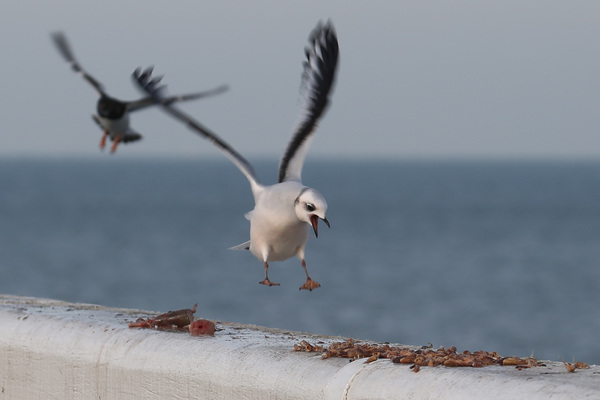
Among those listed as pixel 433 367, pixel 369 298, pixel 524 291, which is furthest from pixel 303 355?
pixel 524 291

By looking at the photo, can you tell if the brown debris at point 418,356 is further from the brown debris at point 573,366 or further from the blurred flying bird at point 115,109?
the blurred flying bird at point 115,109

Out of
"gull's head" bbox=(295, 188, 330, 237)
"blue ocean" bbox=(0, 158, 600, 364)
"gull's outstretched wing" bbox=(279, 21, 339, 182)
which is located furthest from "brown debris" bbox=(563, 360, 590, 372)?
"blue ocean" bbox=(0, 158, 600, 364)

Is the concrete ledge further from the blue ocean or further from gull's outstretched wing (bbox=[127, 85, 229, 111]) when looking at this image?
the blue ocean

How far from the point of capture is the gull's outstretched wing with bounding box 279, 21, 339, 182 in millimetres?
9320

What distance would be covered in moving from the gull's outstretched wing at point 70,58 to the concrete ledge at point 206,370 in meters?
2.85

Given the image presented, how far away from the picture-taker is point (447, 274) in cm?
4984

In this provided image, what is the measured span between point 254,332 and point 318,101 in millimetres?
2494

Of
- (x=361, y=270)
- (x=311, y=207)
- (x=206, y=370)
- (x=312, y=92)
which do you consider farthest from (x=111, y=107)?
(x=361, y=270)

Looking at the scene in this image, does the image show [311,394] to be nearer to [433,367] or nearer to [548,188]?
[433,367]

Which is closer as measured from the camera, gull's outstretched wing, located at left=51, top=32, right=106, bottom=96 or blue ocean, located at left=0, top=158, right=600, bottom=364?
gull's outstretched wing, located at left=51, top=32, right=106, bottom=96

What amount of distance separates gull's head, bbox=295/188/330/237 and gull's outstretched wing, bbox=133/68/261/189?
1012 mm

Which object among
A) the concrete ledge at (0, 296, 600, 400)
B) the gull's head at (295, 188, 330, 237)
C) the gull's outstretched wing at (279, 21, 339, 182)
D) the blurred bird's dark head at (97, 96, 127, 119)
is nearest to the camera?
the concrete ledge at (0, 296, 600, 400)

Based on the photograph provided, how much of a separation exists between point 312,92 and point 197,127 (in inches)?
40.8

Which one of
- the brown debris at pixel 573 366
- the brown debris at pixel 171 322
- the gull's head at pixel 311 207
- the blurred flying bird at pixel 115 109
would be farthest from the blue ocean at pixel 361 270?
the brown debris at pixel 573 366
